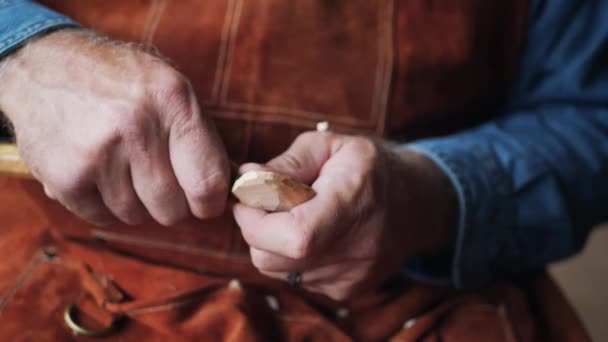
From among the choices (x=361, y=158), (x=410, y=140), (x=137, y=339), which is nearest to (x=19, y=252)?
(x=137, y=339)

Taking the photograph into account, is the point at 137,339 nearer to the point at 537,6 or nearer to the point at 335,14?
the point at 335,14

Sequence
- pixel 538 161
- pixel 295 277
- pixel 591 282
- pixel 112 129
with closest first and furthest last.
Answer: pixel 112 129 → pixel 295 277 → pixel 538 161 → pixel 591 282

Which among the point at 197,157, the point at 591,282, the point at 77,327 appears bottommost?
the point at 591,282

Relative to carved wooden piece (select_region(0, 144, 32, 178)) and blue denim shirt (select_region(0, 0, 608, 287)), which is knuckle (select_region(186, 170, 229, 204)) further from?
blue denim shirt (select_region(0, 0, 608, 287))

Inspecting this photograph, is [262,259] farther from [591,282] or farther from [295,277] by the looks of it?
[591,282]

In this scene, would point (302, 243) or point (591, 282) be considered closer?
point (302, 243)

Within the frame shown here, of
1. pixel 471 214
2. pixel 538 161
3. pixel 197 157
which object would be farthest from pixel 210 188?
pixel 538 161

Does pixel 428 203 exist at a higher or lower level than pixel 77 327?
higher
